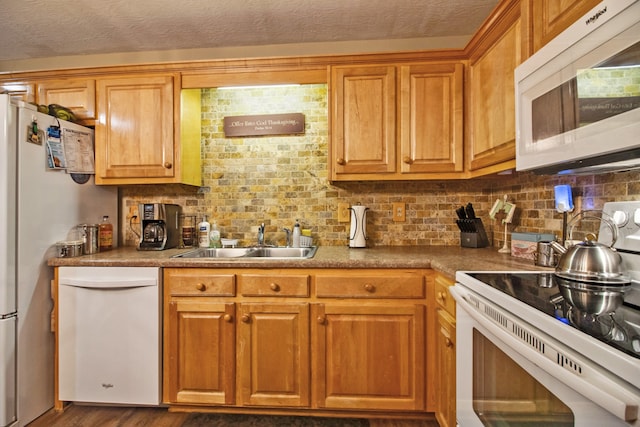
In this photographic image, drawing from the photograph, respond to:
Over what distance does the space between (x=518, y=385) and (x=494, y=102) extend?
4.53ft

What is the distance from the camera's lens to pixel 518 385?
900 millimetres

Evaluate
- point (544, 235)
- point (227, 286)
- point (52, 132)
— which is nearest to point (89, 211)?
point (52, 132)

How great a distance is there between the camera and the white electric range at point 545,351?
0.59 meters

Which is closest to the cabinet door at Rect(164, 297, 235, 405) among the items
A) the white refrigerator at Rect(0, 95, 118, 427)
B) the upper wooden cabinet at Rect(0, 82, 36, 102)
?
the white refrigerator at Rect(0, 95, 118, 427)

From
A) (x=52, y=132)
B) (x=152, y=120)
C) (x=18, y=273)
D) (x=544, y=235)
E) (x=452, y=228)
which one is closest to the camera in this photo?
(x=544, y=235)

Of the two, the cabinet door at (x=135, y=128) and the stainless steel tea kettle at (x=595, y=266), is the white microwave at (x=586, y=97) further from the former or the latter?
the cabinet door at (x=135, y=128)

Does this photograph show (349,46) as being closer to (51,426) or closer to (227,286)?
(227,286)

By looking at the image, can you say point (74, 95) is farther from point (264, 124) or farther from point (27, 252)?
point (264, 124)

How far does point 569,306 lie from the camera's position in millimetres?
852

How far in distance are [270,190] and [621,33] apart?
1.97 metres

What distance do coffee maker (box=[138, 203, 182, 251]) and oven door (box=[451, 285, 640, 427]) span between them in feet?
5.99

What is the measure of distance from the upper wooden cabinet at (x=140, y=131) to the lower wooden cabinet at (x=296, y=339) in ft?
2.51

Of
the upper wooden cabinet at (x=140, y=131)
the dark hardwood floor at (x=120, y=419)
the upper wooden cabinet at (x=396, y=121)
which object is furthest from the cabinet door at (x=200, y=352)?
the upper wooden cabinet at (x=396, y=121)

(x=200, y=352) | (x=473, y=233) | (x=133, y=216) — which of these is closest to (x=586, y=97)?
(x=473, y=233)
